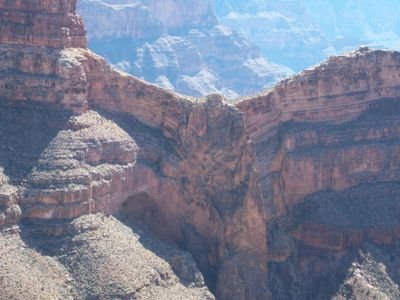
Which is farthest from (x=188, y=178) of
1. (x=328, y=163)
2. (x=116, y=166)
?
(x=328, y=163)

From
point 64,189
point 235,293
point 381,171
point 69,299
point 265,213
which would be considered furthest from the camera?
point 381,171

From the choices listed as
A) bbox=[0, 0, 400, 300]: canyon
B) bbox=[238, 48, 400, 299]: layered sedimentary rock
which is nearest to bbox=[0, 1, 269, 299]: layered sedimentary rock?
bbox=[0, 0, 400, 300]: canyon

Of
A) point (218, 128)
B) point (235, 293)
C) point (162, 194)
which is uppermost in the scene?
point (218, 128)

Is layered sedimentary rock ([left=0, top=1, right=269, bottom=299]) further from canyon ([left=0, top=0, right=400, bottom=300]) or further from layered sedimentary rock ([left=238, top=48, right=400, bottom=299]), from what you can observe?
layered sedimentary rock ([left=238, top=48, right=400, bottom=299])

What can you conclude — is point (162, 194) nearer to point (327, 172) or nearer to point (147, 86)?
point (147, 86)

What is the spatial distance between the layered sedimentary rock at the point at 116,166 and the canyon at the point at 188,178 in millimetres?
106

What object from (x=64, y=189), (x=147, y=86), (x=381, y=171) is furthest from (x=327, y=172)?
(x=64, y=189)

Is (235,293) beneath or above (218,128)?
beneath

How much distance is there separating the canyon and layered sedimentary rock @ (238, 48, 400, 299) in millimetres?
125

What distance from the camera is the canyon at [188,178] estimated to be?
6769cm

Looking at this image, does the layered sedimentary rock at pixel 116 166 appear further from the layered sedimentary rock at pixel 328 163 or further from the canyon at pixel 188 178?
the layered sedimentary rock at pixel 328 163

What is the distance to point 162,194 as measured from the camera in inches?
3022

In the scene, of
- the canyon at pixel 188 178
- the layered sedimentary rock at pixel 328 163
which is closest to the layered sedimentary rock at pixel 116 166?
the canyon at pixel 188 178

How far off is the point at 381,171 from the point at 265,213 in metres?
12.6
